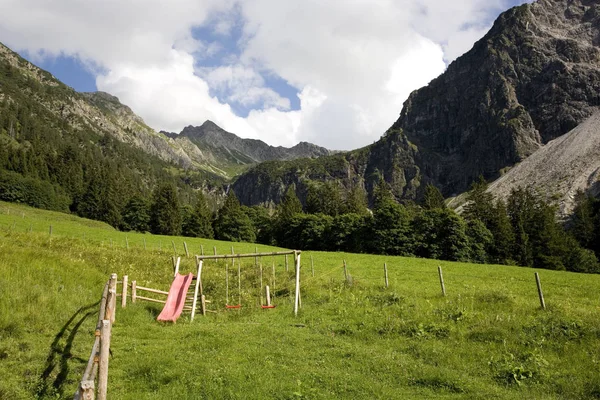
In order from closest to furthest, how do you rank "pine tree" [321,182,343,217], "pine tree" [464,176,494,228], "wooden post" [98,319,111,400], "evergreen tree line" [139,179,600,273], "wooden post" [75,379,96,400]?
"wooden post" [75,379,96,400]
"wooden post" [98,319,111,400]
"evergreen tree line" [139,179,600,273]
"pine tree" [464,176,494,228]
"pine tree" [321,182,343,217]

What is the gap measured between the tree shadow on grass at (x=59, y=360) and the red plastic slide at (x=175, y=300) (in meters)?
3.54

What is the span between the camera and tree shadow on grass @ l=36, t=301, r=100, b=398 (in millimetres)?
9508

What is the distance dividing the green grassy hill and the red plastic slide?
1.60ft

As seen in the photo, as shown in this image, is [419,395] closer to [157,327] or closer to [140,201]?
[157,327]

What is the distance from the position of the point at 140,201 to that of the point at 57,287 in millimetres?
102554

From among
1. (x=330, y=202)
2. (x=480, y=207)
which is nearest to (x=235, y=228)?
(x=330, y=202)

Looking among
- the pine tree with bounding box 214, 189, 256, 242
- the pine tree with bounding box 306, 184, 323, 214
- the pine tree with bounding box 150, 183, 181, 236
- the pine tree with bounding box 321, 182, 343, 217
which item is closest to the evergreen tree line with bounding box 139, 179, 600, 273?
the pine tree with bounding box 150, 183, 181, 236

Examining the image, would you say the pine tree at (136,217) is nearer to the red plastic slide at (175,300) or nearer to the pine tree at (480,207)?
the pine tree at (480,207)

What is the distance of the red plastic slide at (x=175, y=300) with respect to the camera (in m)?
18.0

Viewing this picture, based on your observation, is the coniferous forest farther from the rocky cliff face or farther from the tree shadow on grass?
the tree shadow on grass

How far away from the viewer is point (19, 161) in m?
131

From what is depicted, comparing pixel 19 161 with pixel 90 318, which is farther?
pixel 19 161

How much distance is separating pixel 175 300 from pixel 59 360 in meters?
8.25

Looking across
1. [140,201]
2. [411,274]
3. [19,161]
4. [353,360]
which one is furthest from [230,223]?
[353,360]
